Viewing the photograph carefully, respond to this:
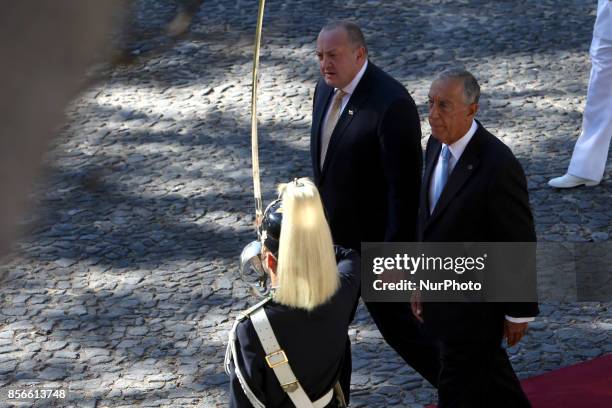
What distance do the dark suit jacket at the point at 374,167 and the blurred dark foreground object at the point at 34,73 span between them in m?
3.59

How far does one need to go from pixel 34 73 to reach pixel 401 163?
142 inches

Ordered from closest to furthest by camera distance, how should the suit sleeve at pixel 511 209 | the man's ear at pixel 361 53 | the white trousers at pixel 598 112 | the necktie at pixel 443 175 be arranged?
the suit sleeve at pixel 511 209 → the necktie at pixel 443 175 → the man's ear at pixel 361 53 → the white trousers at pixel 598 112

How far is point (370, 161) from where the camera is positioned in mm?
4039

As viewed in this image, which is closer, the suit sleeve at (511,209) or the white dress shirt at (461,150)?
the suit sleeve at (511,209)

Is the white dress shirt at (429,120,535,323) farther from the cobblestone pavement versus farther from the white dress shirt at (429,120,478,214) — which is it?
the cobblestone pavement

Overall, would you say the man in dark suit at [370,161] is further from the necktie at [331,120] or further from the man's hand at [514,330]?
the man's hand at [514,330]

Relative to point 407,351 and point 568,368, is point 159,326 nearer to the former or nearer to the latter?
point 407,351

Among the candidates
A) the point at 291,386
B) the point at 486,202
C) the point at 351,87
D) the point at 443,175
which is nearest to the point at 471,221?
the point at 486,202

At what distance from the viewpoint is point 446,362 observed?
3.67m

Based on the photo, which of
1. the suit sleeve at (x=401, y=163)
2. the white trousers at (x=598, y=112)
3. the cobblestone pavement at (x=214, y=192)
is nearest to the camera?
the suit sleeve at (x=401, y=163)

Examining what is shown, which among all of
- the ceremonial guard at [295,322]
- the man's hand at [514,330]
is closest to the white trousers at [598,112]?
the man's hand at [514,330]

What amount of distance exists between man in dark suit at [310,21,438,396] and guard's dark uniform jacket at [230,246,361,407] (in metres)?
1.21

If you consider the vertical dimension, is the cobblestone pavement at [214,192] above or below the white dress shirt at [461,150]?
below

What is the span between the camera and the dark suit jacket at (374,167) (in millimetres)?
3957
